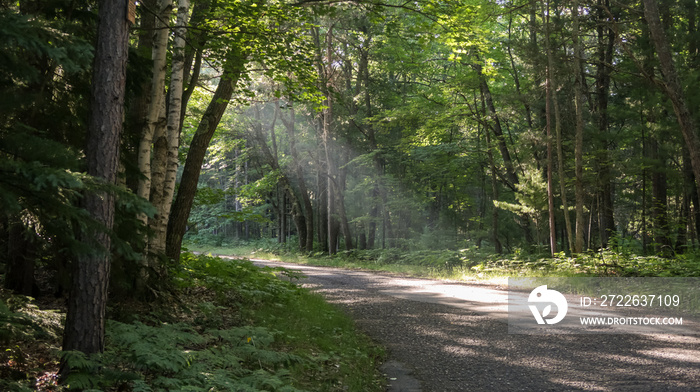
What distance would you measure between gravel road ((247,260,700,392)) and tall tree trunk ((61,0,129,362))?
9.41ft

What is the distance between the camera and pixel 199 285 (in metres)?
8.82

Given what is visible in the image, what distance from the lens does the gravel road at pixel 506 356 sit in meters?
4.70

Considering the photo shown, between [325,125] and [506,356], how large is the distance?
19522mm

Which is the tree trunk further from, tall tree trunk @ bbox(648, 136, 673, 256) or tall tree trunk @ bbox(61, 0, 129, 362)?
tall tree trunk @ bbox(648, 136, 673, 256)

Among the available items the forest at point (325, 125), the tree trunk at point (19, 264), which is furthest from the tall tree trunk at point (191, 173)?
the tree trunk at point (19, 264)

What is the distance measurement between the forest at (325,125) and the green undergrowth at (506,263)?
134 mm

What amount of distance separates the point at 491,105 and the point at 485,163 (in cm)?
422

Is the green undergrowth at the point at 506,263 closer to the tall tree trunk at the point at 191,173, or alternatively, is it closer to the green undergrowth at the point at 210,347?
the green undergrowth at the point at 210,347

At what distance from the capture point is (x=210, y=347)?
16.1 ft

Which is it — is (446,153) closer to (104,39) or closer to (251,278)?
(251,278)

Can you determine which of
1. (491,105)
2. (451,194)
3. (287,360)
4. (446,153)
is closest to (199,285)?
(287,360)

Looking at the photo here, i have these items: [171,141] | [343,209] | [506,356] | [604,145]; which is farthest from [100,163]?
[343,209]

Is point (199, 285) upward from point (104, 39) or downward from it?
downward

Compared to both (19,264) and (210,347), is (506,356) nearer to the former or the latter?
(210,347)
